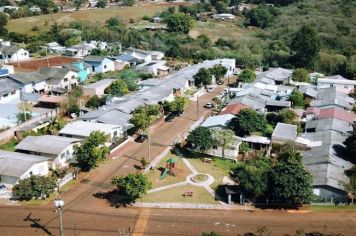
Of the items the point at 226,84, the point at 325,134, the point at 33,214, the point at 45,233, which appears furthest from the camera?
the point at 226,84

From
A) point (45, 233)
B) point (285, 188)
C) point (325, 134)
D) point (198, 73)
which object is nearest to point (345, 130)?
point (325, 134)

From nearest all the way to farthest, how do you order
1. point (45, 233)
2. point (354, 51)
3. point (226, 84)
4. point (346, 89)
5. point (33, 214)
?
point (45, 233) → point (33, 214) → point (346, 89) → point (226, 84) → point (354, 51)

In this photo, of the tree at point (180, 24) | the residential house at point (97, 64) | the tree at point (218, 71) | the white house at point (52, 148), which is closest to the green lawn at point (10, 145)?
the white house at point (52, 148)

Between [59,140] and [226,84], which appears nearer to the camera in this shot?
[59,140]

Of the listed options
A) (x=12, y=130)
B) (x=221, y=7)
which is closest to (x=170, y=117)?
(x=12, y=130)

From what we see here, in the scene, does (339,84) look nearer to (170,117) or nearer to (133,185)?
(170,117)

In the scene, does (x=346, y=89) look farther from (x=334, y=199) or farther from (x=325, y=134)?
(x=334, y=199)
